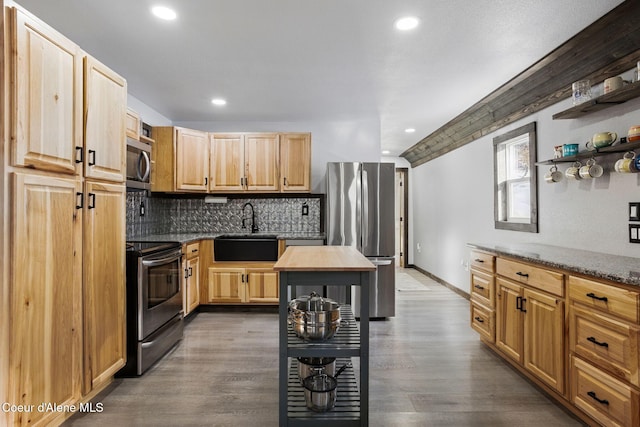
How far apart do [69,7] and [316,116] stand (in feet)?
9.62

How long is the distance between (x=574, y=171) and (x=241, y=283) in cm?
349

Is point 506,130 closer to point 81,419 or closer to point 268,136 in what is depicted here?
point 268,136

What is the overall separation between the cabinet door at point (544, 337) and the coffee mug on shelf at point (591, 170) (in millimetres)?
996

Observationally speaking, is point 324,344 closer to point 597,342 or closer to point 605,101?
point 597,342

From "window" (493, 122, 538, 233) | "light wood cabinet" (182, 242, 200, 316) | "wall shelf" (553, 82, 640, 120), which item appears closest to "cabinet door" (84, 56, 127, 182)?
"light wood cabinet" (182, 242, 200, 316)

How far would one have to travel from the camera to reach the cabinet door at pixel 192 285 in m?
3.84

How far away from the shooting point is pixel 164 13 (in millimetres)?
2232

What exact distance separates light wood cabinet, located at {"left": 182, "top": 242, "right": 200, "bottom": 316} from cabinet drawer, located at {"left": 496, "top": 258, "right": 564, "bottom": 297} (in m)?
3.03

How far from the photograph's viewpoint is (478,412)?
2.13 m

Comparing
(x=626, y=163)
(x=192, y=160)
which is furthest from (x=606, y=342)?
(x=192, y=160)

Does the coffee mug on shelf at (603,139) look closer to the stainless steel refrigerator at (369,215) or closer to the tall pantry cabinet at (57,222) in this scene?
the stainless steel refrigerator at (369,215)

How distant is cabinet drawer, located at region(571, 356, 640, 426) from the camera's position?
5.35 ft

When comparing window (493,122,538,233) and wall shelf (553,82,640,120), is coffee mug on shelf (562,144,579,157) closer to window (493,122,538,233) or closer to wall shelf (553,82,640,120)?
wall shelf (553,82,640,120)

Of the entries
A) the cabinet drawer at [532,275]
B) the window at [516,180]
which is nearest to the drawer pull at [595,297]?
the cabinet drawer at [532,275]
